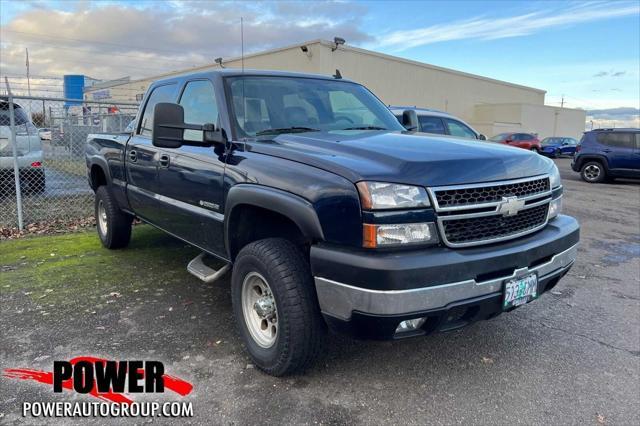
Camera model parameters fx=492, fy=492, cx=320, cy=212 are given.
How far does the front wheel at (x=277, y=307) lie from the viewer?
2.77 metres

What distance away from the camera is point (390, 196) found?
2484 millimetres

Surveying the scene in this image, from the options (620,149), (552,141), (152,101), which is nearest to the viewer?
(152,101)

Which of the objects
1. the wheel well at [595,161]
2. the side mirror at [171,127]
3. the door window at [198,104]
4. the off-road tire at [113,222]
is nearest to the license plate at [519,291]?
the side mirror at [171,127]

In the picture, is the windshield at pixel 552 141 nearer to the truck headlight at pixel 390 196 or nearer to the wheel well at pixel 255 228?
the wheel well at pixel 255 228

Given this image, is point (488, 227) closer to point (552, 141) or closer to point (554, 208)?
point (554, 208)

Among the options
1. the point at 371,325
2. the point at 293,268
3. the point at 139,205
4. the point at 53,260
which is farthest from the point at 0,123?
the point at 371,325

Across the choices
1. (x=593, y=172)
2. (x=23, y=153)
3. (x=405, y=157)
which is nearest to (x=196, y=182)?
(x=405, y=157)

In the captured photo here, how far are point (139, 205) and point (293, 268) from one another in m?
2.63

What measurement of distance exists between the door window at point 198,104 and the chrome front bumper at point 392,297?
1696mm

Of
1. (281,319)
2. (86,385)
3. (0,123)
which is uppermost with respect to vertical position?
(0,123)

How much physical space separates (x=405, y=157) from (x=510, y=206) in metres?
0.68

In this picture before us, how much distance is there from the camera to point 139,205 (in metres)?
4.85

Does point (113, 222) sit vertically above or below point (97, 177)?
below

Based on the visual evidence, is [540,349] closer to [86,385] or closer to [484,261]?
[484,261]
